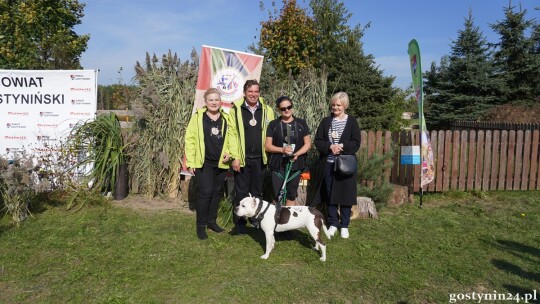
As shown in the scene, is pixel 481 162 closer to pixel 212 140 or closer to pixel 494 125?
pixel 212 140

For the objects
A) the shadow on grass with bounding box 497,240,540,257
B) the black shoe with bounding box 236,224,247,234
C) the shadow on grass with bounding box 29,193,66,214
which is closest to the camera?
the shadow on grass with bounding box 497,240,540,257

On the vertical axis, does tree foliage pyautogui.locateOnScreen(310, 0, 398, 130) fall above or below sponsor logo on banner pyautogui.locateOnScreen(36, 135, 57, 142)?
above

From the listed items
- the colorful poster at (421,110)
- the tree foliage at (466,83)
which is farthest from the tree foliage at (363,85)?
the colorful poster at (421,110)

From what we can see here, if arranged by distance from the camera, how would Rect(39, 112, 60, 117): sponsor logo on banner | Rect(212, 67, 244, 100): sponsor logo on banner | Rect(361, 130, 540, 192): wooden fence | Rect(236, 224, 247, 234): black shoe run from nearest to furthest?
Rect(236, 224, 247, 234): black shoe, Rect(212, 67, 244, 100): sponsor logo on banner, Rect(39, 112, 60, 117): sponsor logo on banner, Rect(361, 130, 540, 192): wooden fence

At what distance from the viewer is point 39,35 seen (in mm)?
14523

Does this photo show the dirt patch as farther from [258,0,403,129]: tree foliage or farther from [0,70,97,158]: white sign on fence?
[258,0,403,129]: tree foliage

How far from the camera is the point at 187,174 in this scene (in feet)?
21.3

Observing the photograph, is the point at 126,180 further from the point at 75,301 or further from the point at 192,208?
the point at 75,301

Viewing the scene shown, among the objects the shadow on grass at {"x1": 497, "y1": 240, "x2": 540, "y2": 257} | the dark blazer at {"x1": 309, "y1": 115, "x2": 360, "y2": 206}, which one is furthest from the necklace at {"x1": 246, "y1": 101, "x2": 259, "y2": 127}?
the shadow on grass at {"x1": 497, "y1": 240, "x2": 540, "y2": 257}

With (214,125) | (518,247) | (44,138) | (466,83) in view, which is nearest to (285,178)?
(214,125)

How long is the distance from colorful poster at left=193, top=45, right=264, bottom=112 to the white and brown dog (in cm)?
284

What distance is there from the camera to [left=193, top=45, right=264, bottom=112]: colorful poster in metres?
6.30

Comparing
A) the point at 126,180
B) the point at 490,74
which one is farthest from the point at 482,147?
the point at 490,74

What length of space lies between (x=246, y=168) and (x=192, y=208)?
195 centimetres
